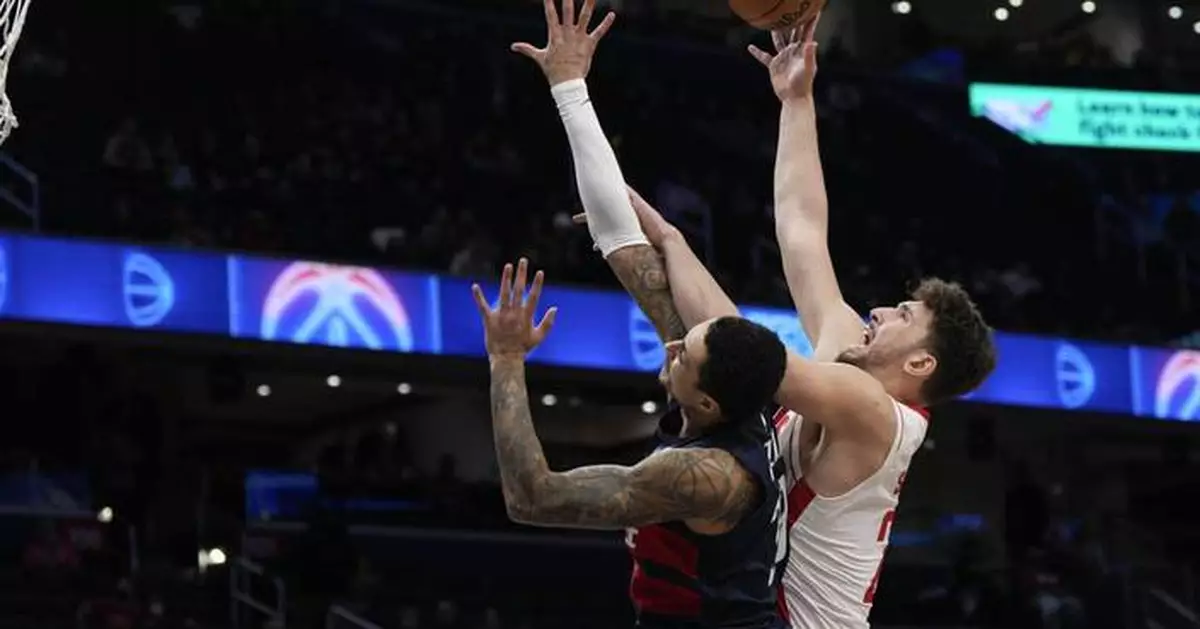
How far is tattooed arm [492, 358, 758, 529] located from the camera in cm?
421

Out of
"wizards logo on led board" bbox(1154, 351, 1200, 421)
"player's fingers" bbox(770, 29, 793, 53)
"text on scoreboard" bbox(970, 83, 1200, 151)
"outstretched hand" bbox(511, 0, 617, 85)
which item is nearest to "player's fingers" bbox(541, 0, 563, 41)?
"outstretched hand" bbox(511, 0, 617, 85)

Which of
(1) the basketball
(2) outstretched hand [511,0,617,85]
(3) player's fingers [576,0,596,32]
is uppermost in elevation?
(1) the basketball

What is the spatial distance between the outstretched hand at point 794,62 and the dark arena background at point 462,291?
811cm

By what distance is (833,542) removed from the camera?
4770mm

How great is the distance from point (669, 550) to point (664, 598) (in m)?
0.11

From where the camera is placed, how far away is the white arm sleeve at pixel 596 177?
4.80 m

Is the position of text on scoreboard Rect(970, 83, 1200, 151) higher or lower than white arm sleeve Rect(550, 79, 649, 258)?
higher

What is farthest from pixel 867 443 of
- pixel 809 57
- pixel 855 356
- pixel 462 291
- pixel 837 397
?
pixel 462 291

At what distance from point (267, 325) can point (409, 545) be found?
2.07 m

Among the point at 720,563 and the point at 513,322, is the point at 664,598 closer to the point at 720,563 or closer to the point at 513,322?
the point at 720,563

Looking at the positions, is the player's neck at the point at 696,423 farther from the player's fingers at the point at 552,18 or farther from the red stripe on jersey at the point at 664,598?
the player's fingers at the point at 552,18

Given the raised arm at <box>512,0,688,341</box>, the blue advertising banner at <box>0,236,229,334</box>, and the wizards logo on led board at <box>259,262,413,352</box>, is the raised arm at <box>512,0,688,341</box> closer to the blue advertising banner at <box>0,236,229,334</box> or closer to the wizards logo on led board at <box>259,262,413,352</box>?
the blue advertising banner at <box>0,236,229,334</box>

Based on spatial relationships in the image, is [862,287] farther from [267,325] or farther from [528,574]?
[267,325]

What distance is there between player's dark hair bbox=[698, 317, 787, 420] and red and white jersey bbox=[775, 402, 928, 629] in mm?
516
